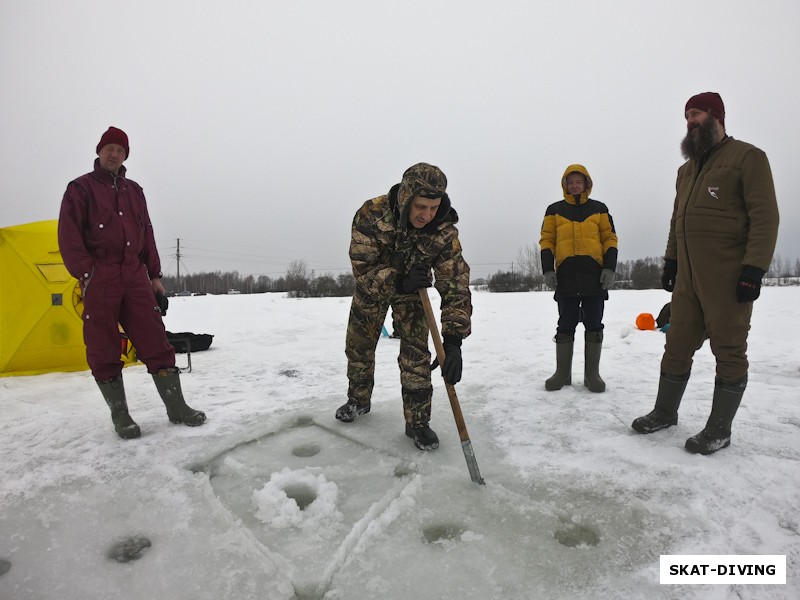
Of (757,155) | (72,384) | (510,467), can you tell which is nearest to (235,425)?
(510,467)

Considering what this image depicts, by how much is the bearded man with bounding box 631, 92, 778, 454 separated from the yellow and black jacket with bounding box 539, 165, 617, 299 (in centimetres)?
91

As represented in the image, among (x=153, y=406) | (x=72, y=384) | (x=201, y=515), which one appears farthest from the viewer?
(x=72, y=384)

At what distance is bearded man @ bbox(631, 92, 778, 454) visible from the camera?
2.24 m

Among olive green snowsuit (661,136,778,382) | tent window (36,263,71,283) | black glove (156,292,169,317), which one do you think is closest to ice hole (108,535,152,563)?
black glove (156,292,169,317)

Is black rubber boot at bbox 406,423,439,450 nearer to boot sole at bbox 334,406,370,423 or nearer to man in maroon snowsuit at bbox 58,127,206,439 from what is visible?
boot sole at bbox 334,406,370,423

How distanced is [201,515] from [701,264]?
2873 millimetres

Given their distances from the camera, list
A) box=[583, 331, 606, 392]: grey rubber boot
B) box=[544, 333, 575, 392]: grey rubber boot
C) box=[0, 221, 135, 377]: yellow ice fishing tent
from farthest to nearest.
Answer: box=[0, 221, 135, 377]: yellow ice fishing tent < box=[544, 333, 575, 392]: grey rubber boot < box=[583, 331, 606, 392]: grey rubber boot

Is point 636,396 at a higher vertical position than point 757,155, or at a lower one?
lower

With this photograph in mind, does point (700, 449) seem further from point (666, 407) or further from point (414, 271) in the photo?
point (414, 271)

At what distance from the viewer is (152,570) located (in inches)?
60.6

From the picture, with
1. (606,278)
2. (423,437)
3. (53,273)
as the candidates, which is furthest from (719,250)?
(53,273)

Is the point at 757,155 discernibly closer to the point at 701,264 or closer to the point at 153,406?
the point at 701,264

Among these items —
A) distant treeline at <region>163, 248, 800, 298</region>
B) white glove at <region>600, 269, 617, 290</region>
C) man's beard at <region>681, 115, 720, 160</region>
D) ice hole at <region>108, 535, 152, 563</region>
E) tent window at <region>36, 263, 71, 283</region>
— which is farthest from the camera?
distant treeline at <region>163, 248, 800, 298</region>

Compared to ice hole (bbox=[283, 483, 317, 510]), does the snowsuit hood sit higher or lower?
higher
